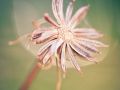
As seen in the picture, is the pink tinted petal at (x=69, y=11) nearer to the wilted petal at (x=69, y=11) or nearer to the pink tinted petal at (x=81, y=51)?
the wilted petal at (x=69, y=11)

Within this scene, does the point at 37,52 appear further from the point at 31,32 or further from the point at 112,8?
the point at 112,8

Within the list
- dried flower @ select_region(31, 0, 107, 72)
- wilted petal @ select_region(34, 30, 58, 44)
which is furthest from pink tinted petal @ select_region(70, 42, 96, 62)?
wilted petal @ select_region(34, 30, 58, 44)

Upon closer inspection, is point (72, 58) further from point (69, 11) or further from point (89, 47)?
point (69, 11)

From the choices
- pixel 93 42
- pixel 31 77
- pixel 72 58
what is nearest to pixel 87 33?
pixel 93 42

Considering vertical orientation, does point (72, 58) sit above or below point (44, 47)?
below

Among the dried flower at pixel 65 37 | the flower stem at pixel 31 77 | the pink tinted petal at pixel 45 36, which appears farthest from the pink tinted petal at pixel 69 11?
the flower stem at pixel 31 77
